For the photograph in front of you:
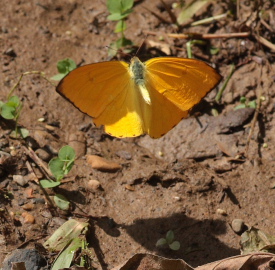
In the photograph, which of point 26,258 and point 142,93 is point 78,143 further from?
point 26,258

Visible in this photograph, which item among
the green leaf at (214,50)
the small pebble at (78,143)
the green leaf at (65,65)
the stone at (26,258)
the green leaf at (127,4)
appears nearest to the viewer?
the stone at (26,258)

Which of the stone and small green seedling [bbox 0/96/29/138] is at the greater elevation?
small green seedling [bbox 0/96/29/138]

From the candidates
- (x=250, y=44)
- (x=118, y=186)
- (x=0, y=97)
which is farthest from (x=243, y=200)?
(x=0, y=97)

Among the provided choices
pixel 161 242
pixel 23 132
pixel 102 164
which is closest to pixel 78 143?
pixel 102 164

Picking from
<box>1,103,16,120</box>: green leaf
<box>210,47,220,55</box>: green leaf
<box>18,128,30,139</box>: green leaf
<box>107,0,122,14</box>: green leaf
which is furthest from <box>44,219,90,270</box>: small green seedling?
<box>210,47,220,55</box>: green leaf

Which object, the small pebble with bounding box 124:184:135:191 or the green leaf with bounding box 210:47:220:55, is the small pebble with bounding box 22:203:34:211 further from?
the green leaf with bounding box 210:47:220:55

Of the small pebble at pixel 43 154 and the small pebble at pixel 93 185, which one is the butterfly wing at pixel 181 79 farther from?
the small pebble at pixel 43 154

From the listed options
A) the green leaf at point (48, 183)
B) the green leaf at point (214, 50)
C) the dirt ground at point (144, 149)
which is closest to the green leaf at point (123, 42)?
the dirt ground at point (144, 149)
